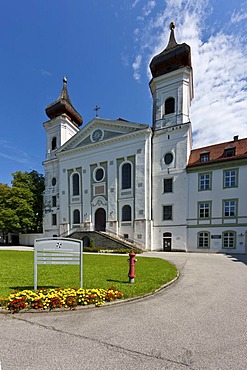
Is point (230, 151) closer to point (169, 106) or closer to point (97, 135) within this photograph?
point (169, 106)

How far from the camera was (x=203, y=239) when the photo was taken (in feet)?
76.0

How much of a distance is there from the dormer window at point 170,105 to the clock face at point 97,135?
9.95 m

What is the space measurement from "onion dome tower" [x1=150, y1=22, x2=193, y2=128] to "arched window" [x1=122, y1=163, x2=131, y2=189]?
676 centimetres

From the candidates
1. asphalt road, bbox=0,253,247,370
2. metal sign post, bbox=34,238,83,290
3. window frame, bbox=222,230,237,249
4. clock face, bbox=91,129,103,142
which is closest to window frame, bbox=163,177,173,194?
window frame, bbox=222,230,237,249

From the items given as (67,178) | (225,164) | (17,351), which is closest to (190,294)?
(17,351)

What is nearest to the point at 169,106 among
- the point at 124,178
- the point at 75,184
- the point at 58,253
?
the point at 124,178

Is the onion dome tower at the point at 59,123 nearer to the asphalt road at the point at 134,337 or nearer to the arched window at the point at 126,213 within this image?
the arched window at the point at 126,213

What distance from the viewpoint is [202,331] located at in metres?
4.07

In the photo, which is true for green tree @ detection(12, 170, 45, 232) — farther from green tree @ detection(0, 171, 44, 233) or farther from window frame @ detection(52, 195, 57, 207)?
window frame @ detection(52, 195, 57, 207)

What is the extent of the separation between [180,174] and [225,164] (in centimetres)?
507

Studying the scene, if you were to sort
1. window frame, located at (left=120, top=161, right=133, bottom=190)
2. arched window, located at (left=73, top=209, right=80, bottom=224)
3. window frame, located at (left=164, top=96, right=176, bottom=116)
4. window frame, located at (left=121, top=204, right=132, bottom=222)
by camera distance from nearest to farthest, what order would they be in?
window frame, located at (left=121, top=204, right=132, bottom=222)
window frame, located at (left=164, top=96, right=176, bottom=116)
window frame, located at (left=120, top=161, right=133, bottom=190)
arched window, located at (left=73, top=209, right=80, bottom=224)

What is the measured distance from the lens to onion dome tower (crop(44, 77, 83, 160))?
36.0 m

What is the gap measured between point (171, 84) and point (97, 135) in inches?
492

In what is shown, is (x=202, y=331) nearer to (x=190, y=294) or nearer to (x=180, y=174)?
(x=190, y=294)
